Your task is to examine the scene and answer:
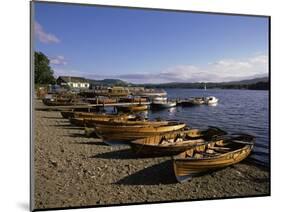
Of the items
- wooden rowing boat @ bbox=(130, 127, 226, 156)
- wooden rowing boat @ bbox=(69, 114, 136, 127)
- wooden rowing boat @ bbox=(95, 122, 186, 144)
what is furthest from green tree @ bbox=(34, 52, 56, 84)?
wooden rowing boat @ bbox=(130, 127, 226, 156)

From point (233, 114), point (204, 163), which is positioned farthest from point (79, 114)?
point (233, 114)

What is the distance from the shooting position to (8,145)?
369cm

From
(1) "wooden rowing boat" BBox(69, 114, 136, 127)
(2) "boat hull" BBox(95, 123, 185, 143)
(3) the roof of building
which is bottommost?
(2) "boat hull" BBox(95, 123, 185, 143)

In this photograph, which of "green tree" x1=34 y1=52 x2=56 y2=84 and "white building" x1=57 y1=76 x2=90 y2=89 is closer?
"green tree" x1=34 y1=52 x2=56 y2=84

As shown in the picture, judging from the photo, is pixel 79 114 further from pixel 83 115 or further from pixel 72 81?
pixel 72 81

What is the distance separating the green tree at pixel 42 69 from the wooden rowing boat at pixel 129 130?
0.65 m

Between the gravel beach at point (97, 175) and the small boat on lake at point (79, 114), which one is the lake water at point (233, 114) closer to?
the gravel beach at point (97, 175)

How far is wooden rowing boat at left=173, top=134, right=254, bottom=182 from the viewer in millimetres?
4082

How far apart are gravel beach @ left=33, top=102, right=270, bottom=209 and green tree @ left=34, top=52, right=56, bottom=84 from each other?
0.90 feet

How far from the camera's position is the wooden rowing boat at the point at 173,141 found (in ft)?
13.6

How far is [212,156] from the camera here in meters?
4.23

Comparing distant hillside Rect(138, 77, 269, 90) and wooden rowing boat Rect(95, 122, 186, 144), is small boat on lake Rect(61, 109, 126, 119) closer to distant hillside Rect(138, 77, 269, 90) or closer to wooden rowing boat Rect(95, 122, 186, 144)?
wooden rowing boat Rect(95, 122, 186, 144)

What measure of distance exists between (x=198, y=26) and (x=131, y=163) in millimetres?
1409
